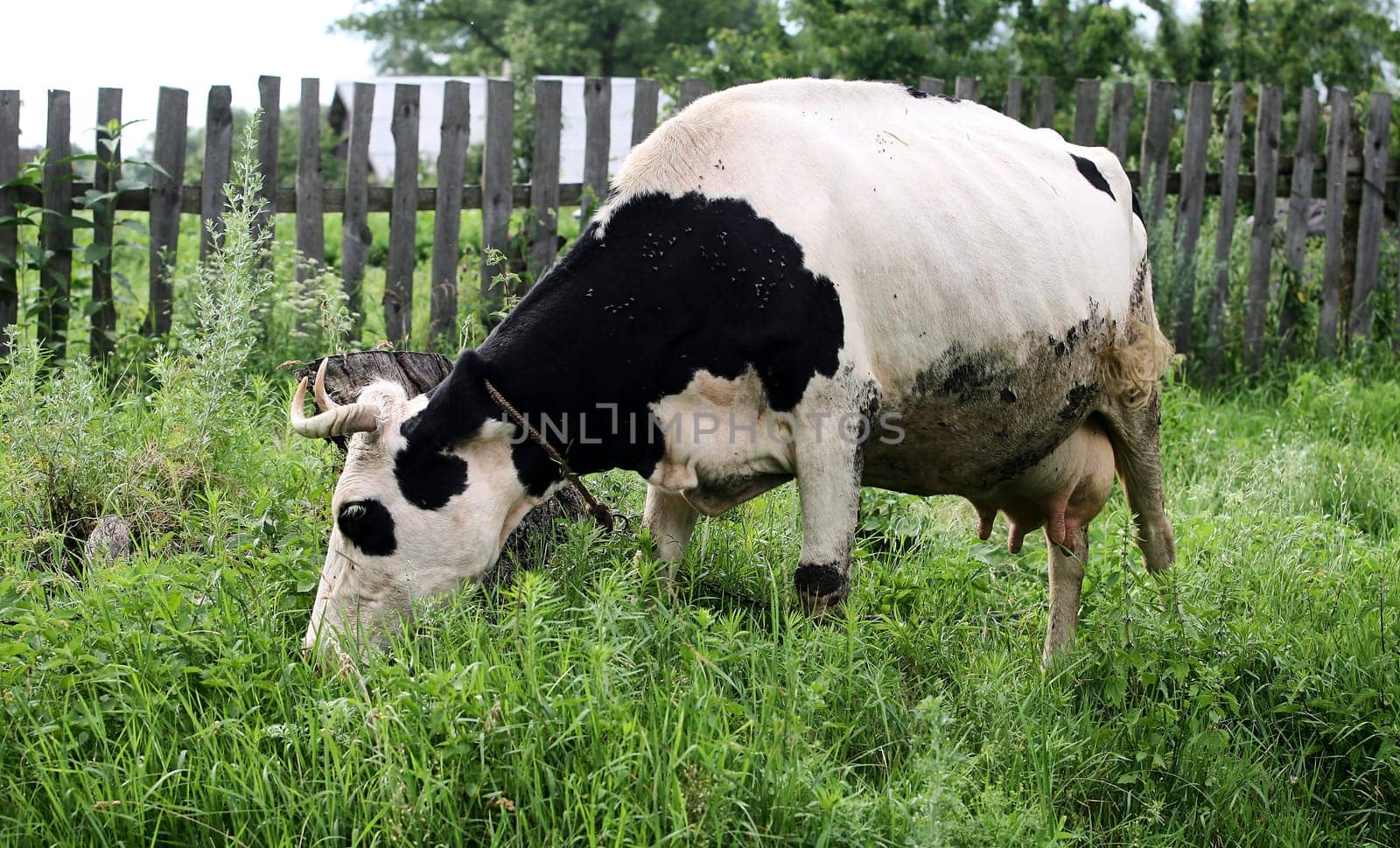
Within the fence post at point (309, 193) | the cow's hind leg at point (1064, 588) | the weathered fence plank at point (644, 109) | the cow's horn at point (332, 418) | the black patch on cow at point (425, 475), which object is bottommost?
the cow's hind leg at point (1064, 588)

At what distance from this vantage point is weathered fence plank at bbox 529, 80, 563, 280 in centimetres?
792

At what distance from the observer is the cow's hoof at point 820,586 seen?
368cm

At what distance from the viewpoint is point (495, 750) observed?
2.93 metres

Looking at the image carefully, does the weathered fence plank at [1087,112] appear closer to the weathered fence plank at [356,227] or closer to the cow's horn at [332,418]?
the weathered fence plank at [356,227]

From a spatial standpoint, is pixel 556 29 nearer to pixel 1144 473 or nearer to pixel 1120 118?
pixel 1120 118

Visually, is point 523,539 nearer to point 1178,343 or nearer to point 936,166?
point 936,166

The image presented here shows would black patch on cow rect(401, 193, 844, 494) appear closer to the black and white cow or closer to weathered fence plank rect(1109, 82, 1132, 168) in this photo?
the black and white cow

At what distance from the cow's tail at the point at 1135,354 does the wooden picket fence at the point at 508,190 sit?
2741 millimetres

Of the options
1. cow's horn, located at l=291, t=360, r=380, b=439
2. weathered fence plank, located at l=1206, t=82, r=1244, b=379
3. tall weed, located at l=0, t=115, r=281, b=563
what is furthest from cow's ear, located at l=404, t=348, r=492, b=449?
weathered fence plank, located at l=1206, t=82, r=1244, b=379

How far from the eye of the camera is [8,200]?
7.09 m

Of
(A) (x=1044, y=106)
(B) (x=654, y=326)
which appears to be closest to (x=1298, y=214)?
(A) (x=1044, y=106)

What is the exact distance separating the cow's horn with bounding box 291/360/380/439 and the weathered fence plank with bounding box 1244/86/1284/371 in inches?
291

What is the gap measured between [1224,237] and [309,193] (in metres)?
6.29

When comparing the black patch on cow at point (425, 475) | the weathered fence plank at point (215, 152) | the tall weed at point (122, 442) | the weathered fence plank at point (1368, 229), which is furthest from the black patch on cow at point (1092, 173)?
the weathered fence plank at point (1368, 229)
